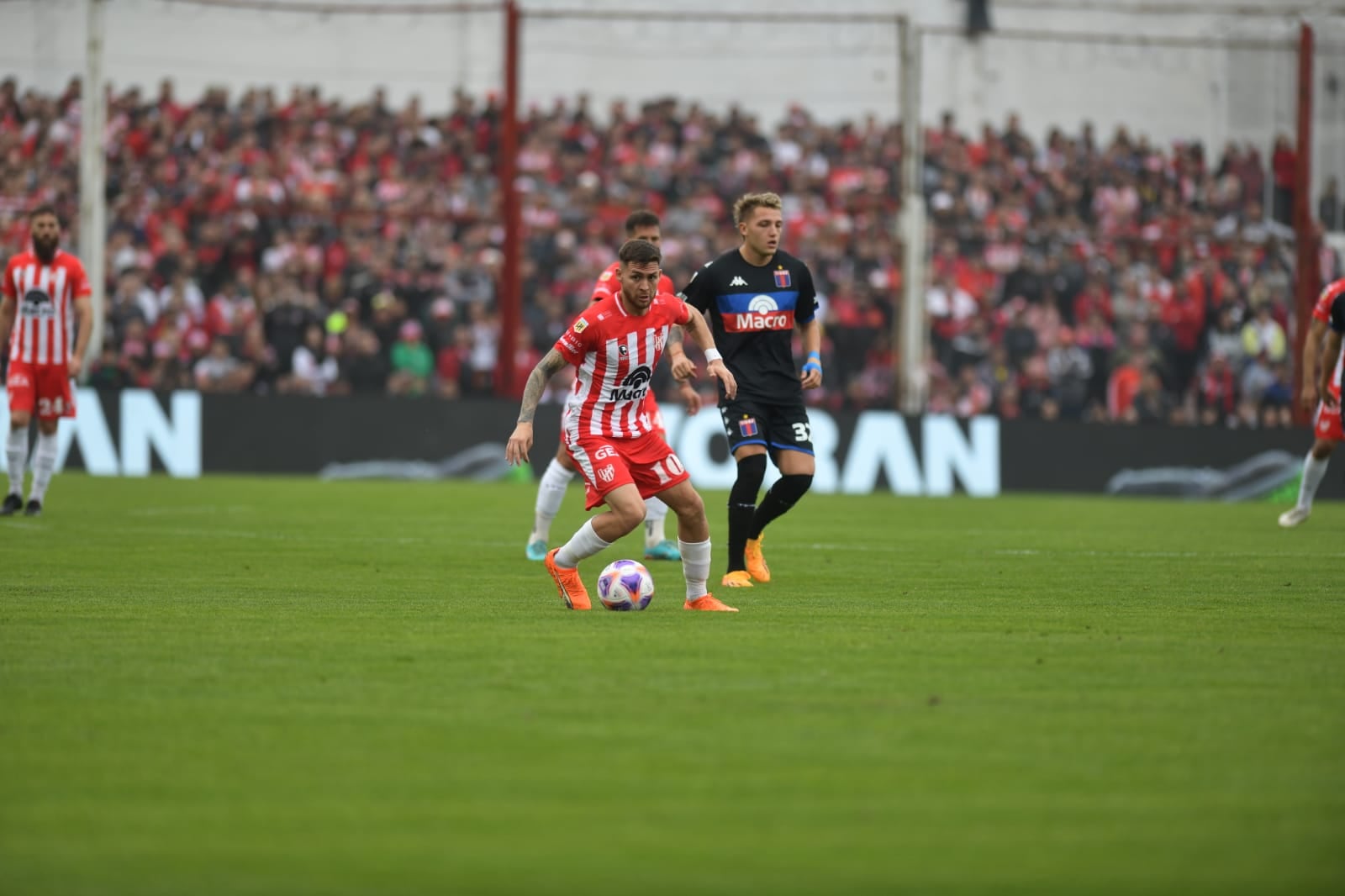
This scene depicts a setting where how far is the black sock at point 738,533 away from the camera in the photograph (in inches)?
410

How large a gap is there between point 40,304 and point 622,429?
7.94 m

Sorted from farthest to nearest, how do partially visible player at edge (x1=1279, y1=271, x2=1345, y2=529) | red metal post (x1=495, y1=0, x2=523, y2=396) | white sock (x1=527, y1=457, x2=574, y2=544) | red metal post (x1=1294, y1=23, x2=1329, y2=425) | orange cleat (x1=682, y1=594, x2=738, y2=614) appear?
red metal post (x1=1294, y1=23, x2=1329, y2=425)
red metal post (x1=495, y1=0, x2=523, y2=396)
partially visible player at edge (x1=1279, y1=271, x2=1345, y2=529)
white sock (x1=527, y1=457, x2=574, y2=544)
orange cleat (x1=682, y1=594, x2=738, y2=614)

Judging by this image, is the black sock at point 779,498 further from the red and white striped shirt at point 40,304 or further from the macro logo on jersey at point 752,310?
the red and white striped shirt at point 40,304

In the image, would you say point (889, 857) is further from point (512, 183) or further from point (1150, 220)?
point (1150, 220)

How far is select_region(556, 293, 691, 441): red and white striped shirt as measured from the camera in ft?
29.1

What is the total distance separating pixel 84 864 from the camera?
158 inches

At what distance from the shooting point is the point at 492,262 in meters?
23.5

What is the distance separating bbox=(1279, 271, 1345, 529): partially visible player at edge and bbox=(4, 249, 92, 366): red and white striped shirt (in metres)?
10.3

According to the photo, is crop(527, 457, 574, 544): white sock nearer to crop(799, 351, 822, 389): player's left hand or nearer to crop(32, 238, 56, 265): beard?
crop(799, 351, 822, 389): player's left hand

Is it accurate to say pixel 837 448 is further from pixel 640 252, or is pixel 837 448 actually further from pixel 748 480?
pixel 640 252

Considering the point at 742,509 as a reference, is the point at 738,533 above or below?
below

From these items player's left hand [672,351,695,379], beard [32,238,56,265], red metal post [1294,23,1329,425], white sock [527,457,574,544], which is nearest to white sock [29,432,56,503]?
beard [32,238,56,265]

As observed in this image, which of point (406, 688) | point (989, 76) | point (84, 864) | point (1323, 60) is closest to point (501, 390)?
point (989, 76)

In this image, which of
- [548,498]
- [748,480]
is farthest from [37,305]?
[748,480]
